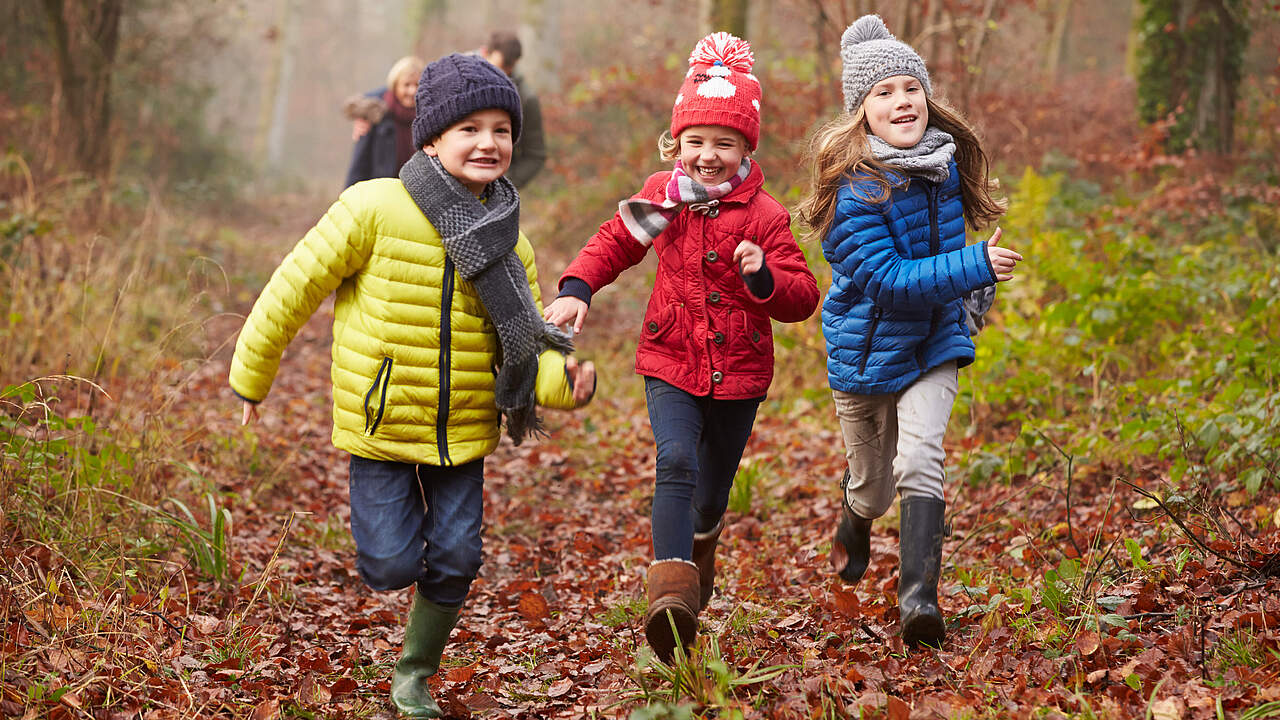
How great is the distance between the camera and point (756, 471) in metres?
6.16

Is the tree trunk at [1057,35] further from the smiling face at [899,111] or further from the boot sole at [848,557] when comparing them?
the boot sole at [848,557]

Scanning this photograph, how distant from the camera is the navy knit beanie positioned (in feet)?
11.6

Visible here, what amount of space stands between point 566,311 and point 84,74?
380 inches

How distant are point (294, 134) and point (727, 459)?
1499 inches

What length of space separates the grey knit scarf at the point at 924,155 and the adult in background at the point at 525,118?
14.0ft

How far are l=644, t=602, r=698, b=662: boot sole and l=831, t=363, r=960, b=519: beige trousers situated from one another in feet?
3.10

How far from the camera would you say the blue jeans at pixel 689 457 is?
3.61 metres

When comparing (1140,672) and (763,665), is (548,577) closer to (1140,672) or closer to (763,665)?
(763,665)

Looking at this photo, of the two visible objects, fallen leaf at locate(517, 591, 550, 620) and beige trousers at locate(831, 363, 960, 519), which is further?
fallen leaf at locate(517, 591, 550, 620)

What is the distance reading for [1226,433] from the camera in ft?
16.0

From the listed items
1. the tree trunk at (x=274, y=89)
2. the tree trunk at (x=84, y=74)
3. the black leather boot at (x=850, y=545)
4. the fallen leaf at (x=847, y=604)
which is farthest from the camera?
the tree trunk at (x=274, y=89)

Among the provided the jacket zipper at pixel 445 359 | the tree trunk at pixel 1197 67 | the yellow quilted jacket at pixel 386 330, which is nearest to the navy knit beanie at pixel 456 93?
the yellow quilted jacket at pixel 386 330

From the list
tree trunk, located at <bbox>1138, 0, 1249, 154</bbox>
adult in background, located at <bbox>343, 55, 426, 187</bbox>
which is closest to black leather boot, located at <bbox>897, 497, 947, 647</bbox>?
adult in background, located at <bbox>343, 55, 426, 187</bbox>

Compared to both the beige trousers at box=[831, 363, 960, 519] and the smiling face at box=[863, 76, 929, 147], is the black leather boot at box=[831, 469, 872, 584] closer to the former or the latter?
the beige trousers at box=[831, 363, 960, 519]
